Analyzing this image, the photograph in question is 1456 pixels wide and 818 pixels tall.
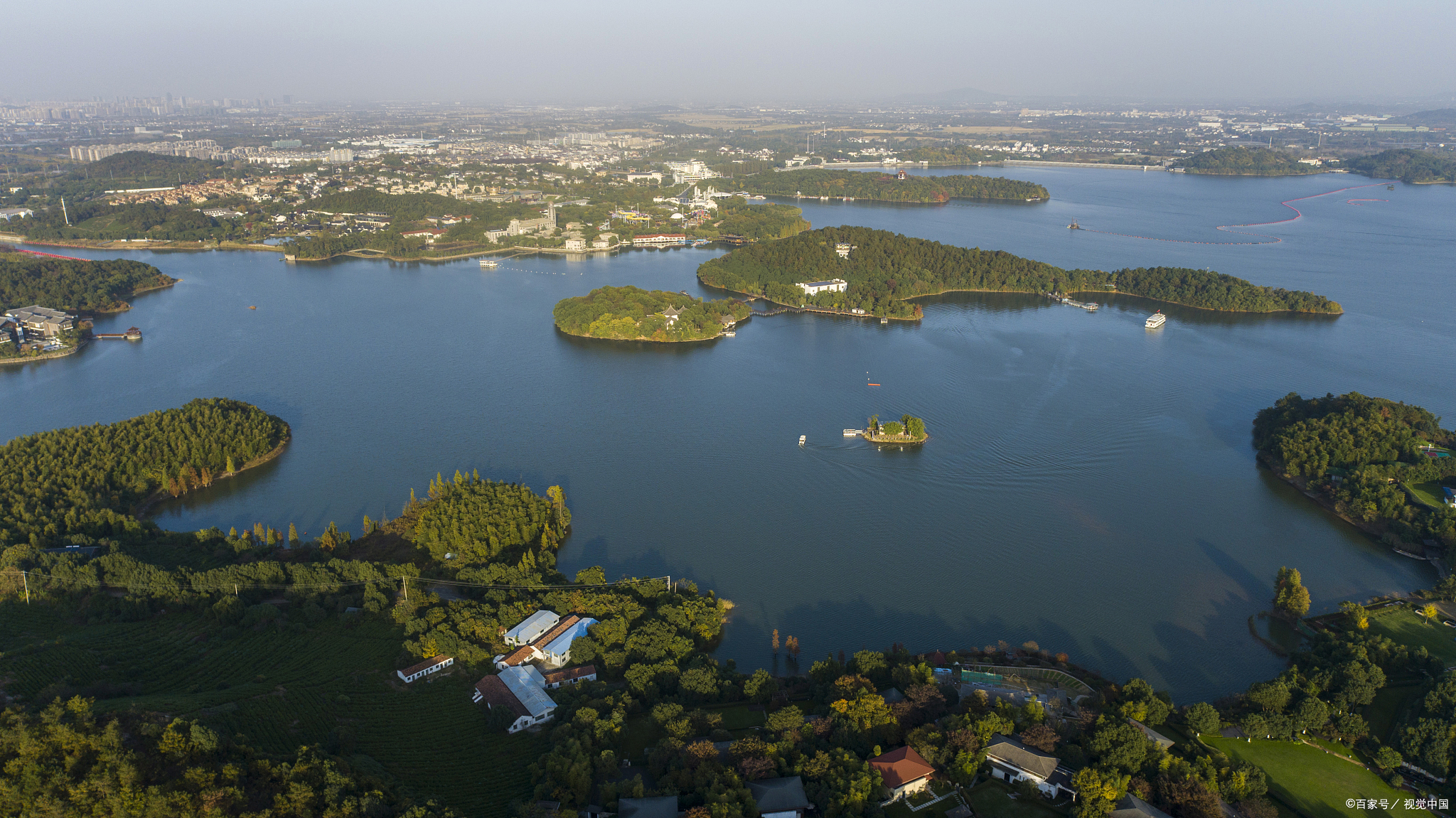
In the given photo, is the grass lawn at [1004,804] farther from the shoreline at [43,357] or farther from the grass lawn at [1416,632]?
the shoreline at [43,357]

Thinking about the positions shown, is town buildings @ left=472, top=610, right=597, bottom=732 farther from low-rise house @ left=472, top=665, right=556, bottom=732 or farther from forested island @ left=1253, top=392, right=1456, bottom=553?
forested island @ left=1253, top=392, right=1456, bottom=553

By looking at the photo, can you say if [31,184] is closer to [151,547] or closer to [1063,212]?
[151,547]

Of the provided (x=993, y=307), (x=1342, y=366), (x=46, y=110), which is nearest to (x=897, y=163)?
(x=993, y=307)

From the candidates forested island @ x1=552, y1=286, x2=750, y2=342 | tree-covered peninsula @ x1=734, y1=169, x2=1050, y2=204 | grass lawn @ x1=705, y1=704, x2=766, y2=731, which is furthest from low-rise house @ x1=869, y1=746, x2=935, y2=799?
tree-covered peninsula @ x1=734, y1=169, x2=1050, y2=204

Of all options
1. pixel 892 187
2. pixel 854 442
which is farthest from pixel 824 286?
pixel 892 187

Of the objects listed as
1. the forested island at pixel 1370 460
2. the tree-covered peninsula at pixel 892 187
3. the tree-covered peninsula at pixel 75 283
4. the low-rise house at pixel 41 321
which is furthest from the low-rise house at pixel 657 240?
the forested island at pixel 1370 460
